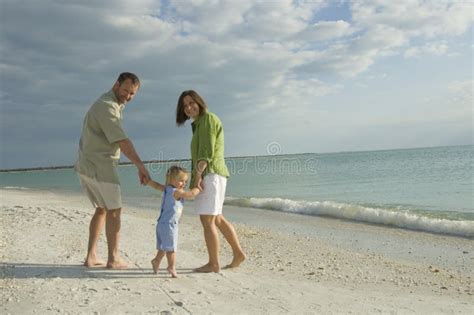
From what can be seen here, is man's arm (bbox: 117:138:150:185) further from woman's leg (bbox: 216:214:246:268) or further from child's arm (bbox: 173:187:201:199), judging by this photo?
woman's leg (bbox: 216:214:246:268)

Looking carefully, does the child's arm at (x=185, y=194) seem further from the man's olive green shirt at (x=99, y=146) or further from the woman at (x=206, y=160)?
the man's olive green shirt at (x=99, y=146)

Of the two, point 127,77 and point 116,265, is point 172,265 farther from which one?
point 127,77

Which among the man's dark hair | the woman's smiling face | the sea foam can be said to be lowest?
the sea foam

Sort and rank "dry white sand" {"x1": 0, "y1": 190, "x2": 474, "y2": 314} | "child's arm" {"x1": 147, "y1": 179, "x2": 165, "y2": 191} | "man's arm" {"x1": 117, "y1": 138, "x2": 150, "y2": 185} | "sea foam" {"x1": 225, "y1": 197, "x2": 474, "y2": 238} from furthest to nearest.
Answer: "sea foam" {"x1": 225, "y1": 197, "x2": 474, "y2": 238} < "child's arm" {"x1": 147, "y1": 179, "x2": 165, "y2": 191} < "man's arm" {"x1": 117, "y1": 138, "x2": 150, "y2": 185} < "dry white sand" {"x1": 0, "y1": 190, "x2": 474, "y2": 314}

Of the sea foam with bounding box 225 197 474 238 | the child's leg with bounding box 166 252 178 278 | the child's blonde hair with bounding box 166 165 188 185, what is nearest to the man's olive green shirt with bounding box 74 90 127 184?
the child's blonde hair with bounding box 166 165 188 185

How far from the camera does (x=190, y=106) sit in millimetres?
4246

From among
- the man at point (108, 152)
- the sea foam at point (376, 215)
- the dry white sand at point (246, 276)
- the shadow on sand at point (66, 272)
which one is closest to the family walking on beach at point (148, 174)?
the man at point (108, 152)

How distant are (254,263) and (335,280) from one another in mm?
1055

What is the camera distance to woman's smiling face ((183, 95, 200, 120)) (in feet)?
13.9

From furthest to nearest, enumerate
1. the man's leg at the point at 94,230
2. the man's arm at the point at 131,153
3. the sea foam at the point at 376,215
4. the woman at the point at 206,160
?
the sea foam at the point at 376,215, the man's leg at the point at 94,230, the woman at the point at 206,160, the man's arm at the point at 131,153

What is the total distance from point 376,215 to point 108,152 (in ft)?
26.3

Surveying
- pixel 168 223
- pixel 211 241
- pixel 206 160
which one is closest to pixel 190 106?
pixel 206 160

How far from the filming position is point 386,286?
4445 mm

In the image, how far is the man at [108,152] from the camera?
3955 mm
